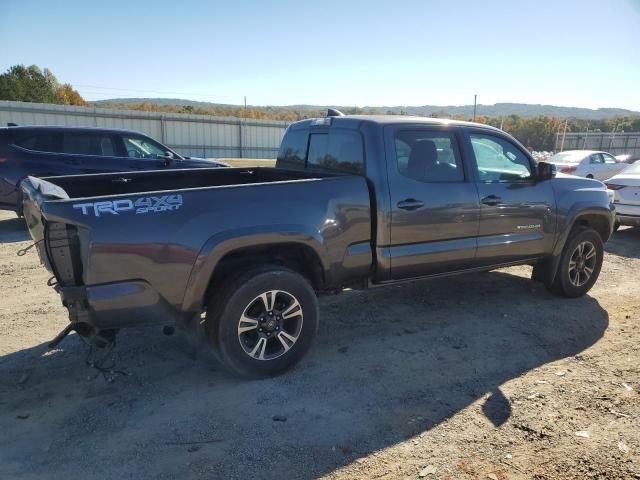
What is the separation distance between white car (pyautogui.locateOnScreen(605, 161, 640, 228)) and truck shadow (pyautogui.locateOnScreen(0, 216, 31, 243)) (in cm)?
1055

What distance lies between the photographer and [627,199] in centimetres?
930

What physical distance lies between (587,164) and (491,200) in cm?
1447

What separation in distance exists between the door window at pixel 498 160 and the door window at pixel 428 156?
28cm

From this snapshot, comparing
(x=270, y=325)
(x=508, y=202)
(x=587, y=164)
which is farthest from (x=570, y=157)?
(x=270, y=325)

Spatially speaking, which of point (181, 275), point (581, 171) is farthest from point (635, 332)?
point (581, 171)

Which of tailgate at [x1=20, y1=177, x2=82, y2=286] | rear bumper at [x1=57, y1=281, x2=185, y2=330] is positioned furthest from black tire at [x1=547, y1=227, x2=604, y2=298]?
tailgate at [x1=20, y1=177, x2=82, y2=286]

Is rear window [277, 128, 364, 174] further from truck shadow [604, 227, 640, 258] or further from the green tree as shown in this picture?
the green tree

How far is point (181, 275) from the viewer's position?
11.0ft

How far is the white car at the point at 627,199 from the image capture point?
916 centimetres

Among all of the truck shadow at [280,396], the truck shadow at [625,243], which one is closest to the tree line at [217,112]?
the truck shadow at [625,243]

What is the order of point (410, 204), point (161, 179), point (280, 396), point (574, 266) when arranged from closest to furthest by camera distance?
1. point (280, 396)
2. point (410, 204)
3. point (161, 179)
4. point (574, 266)

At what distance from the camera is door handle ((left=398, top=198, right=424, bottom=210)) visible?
4223 millimetres

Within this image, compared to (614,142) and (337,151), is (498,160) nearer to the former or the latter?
(337,151)

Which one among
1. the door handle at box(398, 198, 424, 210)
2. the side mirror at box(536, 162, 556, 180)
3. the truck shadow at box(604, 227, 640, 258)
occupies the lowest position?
the truck shadow at box(604, 227, 640, 258)
